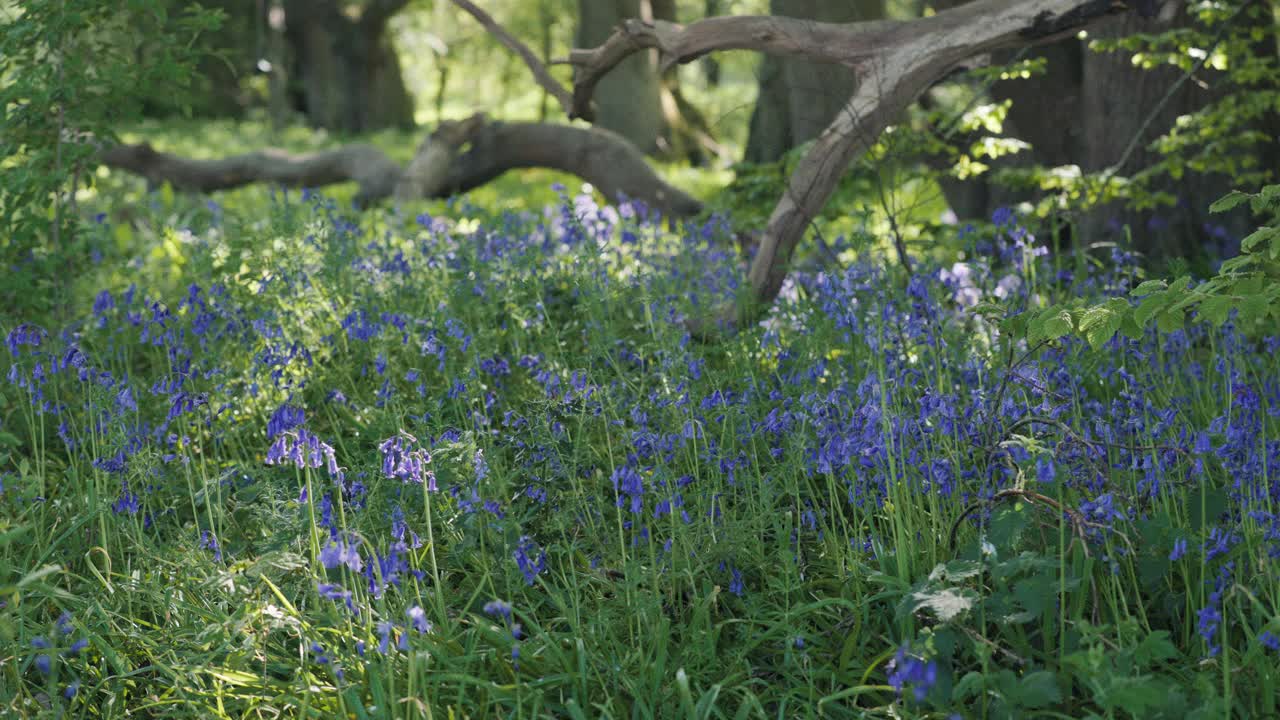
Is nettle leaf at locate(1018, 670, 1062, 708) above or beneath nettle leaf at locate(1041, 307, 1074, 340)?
beneath

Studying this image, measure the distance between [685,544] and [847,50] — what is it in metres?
3.01

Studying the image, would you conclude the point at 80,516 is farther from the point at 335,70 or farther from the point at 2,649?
the point at 335,70

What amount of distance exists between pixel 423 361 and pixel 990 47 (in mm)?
2879

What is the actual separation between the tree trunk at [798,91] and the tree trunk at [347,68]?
52.7 feet

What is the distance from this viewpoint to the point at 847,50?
5121mm

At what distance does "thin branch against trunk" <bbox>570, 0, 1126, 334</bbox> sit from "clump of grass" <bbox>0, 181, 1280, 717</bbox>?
97 cm

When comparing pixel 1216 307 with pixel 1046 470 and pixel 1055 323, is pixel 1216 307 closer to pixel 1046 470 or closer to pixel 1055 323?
pixel 1055 323

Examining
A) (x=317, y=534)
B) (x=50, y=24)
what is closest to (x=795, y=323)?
(x=317, y=534)

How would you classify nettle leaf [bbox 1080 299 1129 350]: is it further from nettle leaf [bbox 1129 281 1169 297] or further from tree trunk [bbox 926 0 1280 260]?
tree trunk [bbox 926 0 1280 260]

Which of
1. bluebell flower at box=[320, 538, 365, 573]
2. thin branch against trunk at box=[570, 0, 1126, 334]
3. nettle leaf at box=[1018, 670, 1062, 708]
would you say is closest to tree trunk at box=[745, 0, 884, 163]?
thin branch against trunk at box=[570, 0, 1126, 334]

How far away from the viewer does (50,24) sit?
478 cm

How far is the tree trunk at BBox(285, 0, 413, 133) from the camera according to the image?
24.0 m

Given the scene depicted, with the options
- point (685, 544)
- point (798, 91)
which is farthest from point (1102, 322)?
point (798, 91)

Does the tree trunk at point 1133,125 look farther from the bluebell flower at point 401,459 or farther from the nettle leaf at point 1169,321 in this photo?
the bluebell flower at point 401,459
